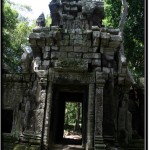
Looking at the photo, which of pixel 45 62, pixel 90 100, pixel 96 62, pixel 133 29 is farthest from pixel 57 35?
pixel 133 29

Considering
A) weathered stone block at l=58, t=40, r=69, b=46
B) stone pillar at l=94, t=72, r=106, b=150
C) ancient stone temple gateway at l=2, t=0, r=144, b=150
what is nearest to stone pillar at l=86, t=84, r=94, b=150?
ancient stone temple gateway at l=2, t=0, r=144, b=150

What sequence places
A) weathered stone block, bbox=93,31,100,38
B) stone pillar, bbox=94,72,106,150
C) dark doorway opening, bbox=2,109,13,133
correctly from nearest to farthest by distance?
stone pillar, bbox=94,72,106,150 → weathered stone block, bbox=93,31,100,38 → dark doorway opening, bbox=2,109,13,133

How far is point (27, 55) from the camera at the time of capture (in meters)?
Result: 7.98

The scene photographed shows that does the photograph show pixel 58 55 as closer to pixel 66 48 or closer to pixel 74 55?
pixel 66 48

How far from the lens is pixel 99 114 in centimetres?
686

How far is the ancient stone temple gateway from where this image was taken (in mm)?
6891

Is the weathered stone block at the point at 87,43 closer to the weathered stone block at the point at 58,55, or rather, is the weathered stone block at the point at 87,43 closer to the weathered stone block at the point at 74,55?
the weathered stone block at the point at 74,55

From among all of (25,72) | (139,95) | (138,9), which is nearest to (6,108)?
(25,72)

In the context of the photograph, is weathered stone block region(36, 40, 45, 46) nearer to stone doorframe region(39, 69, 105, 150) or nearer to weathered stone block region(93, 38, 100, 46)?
stone doorframe region(39, 69, 105, 150)

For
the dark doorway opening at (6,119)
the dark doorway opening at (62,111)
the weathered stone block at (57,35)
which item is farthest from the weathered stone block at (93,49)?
the dark doorway opening at (6,119)

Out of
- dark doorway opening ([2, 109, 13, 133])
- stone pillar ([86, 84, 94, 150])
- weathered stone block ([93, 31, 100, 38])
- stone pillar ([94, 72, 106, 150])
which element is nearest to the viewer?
stone pillar ([94, 72, 106, 150])

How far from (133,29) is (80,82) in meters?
9.67

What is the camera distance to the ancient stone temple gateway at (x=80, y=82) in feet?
22.6

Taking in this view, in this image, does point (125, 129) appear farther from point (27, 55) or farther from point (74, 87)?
point (27, 55)
